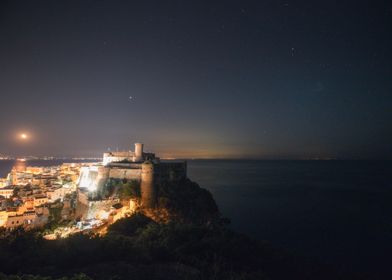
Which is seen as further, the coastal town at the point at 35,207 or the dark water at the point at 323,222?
the dark water at the point at 323,222

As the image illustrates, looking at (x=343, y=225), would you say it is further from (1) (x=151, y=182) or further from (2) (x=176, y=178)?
(1) (x=151, y=182)

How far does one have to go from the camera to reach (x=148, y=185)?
30.0m

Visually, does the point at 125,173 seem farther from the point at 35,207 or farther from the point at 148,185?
the point at 35,207

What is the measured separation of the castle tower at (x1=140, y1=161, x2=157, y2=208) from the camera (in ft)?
97.8

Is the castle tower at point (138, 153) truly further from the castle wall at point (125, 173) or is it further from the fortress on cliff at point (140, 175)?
the castle wall at point (125, 173)

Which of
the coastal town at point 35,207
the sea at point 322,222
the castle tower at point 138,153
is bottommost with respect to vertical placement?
the sea at point 322,222

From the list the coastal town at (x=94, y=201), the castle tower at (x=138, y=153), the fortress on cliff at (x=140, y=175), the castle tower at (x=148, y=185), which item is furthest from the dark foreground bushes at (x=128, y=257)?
the castle tower at (x=138, y=153)

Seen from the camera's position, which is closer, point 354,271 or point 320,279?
point 320,279

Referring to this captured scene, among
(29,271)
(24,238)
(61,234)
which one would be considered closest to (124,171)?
(61,234)

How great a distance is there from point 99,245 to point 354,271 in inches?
966

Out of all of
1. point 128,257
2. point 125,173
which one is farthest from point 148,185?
point 128,257

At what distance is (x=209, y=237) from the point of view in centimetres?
2255

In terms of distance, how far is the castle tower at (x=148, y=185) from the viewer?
2980 cm

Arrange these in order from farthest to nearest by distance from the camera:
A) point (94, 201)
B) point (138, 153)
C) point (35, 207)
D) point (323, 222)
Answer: point (323, 222) < point (138, 153) < point (35, 207) < point (94, 201)
